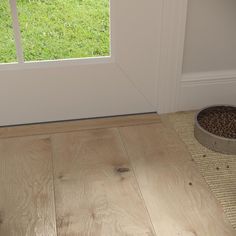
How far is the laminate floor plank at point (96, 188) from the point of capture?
1024 millimetres

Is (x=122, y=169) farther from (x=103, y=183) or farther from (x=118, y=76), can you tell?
(x=118, y=76)

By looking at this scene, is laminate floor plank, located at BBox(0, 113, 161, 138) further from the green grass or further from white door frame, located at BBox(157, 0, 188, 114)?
the green grass

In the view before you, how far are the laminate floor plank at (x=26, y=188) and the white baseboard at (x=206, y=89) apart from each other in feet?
1.85

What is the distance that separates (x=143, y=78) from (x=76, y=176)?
474 mm

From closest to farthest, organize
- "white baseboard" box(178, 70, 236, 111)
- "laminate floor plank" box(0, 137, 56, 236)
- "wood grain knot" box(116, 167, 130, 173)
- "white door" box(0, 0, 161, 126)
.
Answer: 1. "laminate floor plank" box(0, 137, 56, 236)
2. "wood grain knot" box(116, 167, 130, 173)
3. "white door" box(0, 0, 161, 126)
4. "white baseboard" box(178, 70, 236, 111)

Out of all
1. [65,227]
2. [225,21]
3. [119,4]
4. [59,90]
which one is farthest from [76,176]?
[225,21]

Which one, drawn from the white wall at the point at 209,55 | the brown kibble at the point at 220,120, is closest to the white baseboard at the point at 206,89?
the white wall at the point at 209,55

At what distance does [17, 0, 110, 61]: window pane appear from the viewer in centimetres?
134

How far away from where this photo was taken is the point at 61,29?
143cm

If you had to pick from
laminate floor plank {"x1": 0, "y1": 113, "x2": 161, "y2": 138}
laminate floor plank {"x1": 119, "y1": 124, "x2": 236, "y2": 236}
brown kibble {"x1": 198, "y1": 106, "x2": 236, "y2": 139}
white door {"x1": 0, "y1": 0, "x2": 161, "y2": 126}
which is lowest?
laminate floor plank {"x1": 119, "y1": 124, "x2": 236, "y2": 236}

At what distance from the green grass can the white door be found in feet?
0.18

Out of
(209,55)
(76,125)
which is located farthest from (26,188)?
(209,55)

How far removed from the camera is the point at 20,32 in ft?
4.26

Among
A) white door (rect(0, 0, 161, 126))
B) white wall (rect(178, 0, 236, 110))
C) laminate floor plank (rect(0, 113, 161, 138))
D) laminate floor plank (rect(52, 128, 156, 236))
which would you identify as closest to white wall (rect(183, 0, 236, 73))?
white wall (rect(178, 0, 236, 110))
